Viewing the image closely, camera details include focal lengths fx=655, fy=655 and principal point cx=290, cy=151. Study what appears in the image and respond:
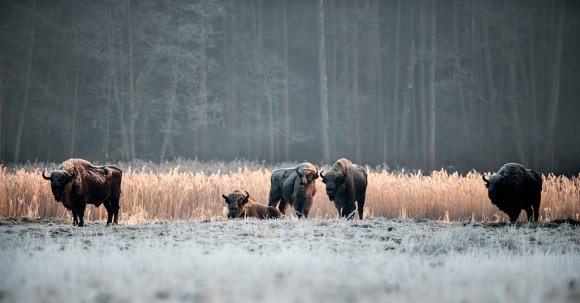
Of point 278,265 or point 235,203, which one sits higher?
point 235,203

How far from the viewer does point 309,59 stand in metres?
55.6

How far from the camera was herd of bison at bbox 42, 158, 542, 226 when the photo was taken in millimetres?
11570

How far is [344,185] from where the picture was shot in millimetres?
13938

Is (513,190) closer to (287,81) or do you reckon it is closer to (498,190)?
(498,190)

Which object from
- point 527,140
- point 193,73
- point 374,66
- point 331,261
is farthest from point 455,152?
point 331,261

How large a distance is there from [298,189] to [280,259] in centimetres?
699

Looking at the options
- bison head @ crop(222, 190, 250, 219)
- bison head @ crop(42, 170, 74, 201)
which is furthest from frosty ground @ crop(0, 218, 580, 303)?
bison head @ crop(222, 190, 250, 219)

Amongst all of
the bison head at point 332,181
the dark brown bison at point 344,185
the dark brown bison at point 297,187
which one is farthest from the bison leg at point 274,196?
the bison head at point 332,181

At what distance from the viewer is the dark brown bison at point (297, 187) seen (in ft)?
45.7

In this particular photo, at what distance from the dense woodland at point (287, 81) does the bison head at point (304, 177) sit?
71.5 feet

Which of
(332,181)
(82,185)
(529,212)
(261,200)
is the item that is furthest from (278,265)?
(261,200)

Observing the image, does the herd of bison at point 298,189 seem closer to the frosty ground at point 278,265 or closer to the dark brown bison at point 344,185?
the dark brown bison at point 344,185

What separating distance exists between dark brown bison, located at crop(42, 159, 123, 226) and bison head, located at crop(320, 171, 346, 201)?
4119 mm

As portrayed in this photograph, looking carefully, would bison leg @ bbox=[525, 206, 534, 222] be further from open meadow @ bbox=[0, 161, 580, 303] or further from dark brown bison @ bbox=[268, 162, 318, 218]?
dark brown bison @ bbox=[268, 162, 318, 218]
